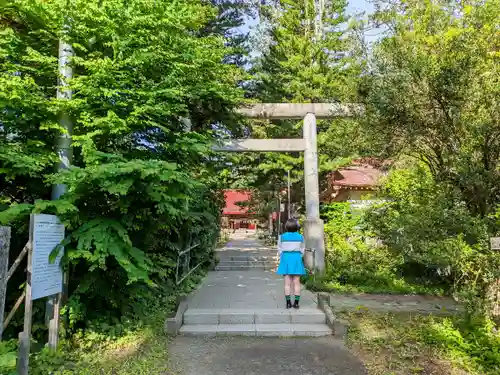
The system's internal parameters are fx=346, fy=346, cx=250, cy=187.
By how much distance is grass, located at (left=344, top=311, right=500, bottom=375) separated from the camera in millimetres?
3992

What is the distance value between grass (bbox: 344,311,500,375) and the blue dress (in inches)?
48.6

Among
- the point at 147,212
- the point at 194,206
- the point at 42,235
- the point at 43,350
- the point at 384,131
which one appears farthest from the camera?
the point at 194,206

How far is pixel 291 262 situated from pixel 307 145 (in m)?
4.45

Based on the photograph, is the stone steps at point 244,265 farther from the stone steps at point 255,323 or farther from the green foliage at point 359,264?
the stone steps at point 255,323

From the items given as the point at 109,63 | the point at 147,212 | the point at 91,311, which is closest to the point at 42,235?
the point at 147,212

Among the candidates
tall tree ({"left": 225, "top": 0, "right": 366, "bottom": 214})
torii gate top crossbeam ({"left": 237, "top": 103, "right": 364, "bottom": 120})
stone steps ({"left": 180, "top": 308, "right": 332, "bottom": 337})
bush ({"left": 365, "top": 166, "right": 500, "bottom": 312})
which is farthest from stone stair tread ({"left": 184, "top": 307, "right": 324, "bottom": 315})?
tall tree ({"left": 225, "top": 0, "right": 366, "bottom": 214})

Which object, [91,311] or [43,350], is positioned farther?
[91,311]

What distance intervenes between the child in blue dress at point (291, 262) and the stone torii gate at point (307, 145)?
290cm

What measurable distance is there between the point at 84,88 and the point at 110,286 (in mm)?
2706

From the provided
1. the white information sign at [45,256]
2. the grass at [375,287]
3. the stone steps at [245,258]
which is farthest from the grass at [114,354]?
the stone steps at [245,258]

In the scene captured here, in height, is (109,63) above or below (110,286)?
above

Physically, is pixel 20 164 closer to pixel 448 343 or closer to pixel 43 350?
pixel 43 350

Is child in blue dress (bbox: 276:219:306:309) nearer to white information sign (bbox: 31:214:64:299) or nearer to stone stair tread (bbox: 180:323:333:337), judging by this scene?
stone stair tread (bbox: 180:323:333:337)

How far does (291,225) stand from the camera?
6305 mm
